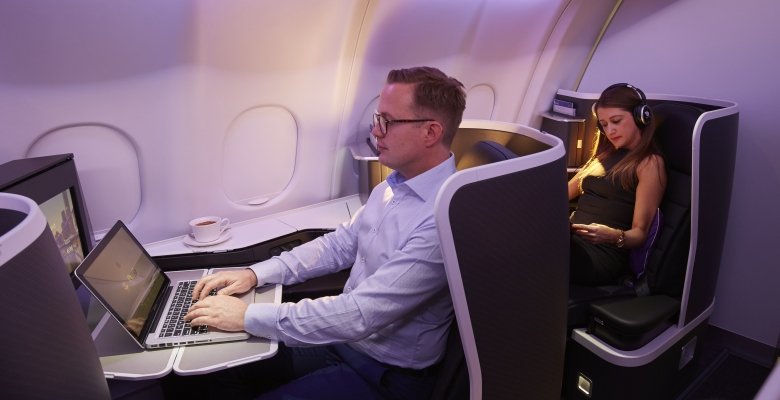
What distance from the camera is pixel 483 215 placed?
1113mm

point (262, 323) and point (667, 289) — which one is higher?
point (262, 323)

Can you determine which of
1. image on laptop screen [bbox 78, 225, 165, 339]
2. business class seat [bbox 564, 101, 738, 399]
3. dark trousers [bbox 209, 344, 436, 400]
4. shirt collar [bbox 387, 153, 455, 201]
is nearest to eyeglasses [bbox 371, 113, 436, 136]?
shirt collar [bbox 387, 153, 455, 201]

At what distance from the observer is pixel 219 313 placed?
1.42 meters

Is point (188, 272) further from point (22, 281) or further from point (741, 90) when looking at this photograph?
point (741, 90)

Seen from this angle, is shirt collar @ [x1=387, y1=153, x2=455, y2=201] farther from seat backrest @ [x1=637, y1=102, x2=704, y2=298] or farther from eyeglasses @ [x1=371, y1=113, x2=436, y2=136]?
seat backrest @ [x1=637, y1=102, x2=704, y2=298]

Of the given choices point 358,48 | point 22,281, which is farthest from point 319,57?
point 22,281

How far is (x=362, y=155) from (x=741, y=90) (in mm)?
2118

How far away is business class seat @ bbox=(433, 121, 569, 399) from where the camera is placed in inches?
42.8

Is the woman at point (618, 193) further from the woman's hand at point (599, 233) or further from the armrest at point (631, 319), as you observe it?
the armrest at point (631, 319)

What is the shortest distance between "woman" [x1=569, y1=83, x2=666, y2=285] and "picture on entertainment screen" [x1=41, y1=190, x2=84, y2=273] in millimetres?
1964

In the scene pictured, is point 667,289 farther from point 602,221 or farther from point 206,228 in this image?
point 206,228

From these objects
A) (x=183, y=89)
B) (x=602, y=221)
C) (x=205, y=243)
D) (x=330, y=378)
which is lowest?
(x=330, y=378)

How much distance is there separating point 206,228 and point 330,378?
1005mm

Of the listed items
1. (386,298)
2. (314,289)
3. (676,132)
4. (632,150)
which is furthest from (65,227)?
(676,132)
